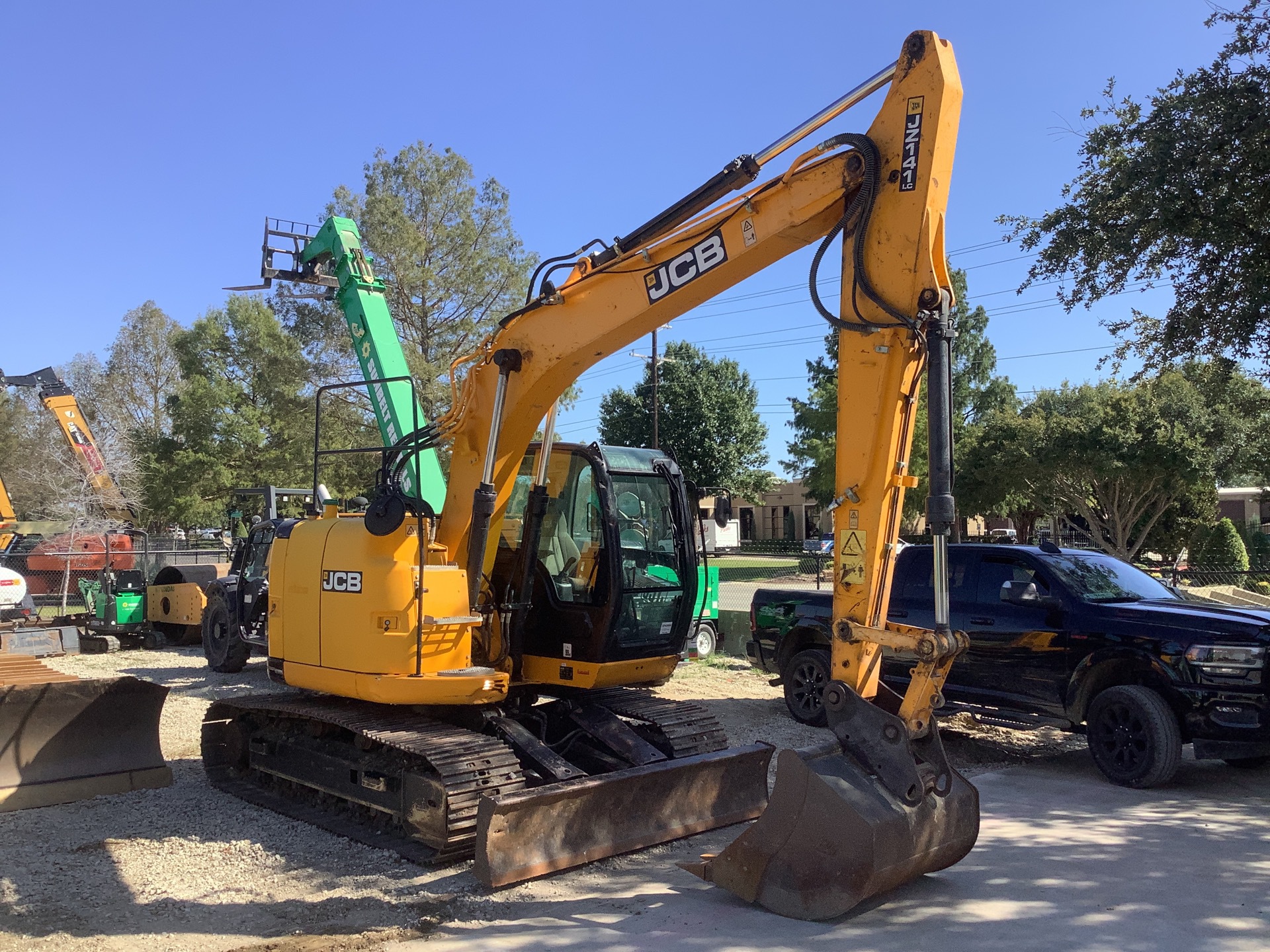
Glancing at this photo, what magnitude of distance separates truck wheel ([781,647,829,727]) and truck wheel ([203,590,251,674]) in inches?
299

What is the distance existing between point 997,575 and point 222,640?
35.2 feet

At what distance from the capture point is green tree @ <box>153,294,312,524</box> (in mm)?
34750

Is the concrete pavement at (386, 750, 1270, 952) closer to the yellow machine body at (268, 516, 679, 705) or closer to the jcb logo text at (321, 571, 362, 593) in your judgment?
the yellow machine body at (268, 516, 679, 705)

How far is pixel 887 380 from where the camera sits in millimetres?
5020

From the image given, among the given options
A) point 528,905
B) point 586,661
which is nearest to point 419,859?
point 528,905

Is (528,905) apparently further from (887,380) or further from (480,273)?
(480,273)

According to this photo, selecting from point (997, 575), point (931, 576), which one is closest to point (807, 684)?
point (931, 576)

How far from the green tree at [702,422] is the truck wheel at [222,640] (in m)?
27.2

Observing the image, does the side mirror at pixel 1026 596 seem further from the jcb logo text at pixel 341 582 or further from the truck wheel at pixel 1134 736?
the jcb logo text at pixel 341 582

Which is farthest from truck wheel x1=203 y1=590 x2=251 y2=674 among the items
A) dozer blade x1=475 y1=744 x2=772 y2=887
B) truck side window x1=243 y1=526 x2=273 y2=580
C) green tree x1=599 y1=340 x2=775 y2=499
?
green tree x1=599 y1=340 x2=775 y2=499

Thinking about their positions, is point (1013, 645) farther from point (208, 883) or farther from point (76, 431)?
point (76, 431)

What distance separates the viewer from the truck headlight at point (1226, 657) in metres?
7.47

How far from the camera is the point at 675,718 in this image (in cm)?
706

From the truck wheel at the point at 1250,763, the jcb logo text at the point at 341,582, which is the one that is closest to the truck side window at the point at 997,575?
the truck wheel at the point at 1250,763
